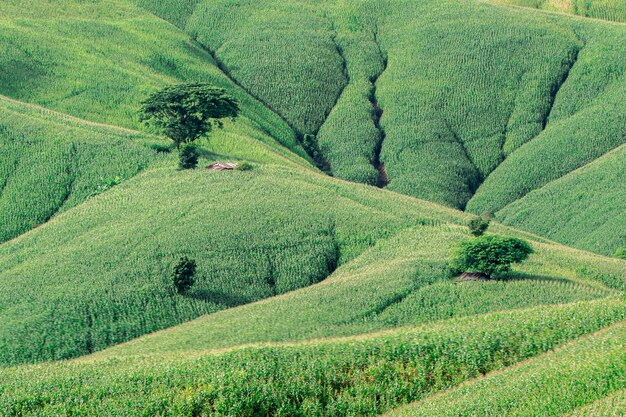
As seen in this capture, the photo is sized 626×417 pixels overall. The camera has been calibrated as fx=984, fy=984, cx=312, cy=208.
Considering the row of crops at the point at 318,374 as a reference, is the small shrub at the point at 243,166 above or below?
above

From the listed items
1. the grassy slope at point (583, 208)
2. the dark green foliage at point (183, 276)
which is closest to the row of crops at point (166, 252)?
the dark green foliage at point (183, 276)

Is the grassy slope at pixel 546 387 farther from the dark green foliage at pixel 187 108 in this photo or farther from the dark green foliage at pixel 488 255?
the dark green foliage at pixel 187 108

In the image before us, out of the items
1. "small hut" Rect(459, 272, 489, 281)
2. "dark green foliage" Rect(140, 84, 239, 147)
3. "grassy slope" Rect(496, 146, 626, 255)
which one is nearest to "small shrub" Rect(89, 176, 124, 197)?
"dark green foliage" Rect(140, 84, 239, 147)

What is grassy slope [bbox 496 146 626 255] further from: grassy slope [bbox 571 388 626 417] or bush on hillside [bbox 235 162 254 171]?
grassy slope [bbox 571 388 626 417]

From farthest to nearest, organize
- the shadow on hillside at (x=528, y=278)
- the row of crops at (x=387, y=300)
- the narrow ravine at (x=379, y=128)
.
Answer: the narrow ravine at (x=379, y=128) < the shadow on hillside at (x=528, y=278) < the row of crops at (x=387, y=300)

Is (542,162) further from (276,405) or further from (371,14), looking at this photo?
(276,405)

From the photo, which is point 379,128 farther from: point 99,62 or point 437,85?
point 99,62
